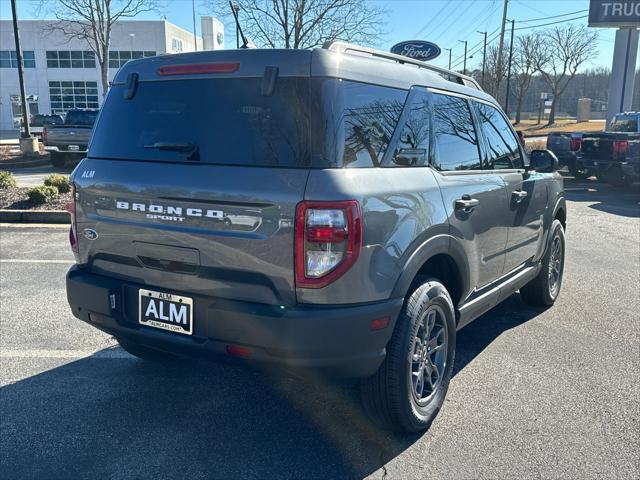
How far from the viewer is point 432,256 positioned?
10.2 feet

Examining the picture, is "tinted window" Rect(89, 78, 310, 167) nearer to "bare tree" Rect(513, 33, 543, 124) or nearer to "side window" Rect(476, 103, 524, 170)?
"side window" Rect(476, 103, 524, 170)

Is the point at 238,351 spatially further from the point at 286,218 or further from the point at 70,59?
the point at 70,59

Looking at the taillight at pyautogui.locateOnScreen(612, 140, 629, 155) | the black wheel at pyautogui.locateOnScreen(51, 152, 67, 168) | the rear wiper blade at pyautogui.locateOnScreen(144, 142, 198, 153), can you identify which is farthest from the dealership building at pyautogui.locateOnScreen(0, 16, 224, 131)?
the rear wiper blade at pyautogui.locateOnScreen(144, 142, 198, 153)

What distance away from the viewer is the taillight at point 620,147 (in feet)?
48.8

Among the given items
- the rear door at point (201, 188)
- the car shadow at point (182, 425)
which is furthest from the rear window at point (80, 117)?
the rear door at point (201, 188)

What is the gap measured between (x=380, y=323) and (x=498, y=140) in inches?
89.1

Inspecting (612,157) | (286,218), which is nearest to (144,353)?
(286,218)

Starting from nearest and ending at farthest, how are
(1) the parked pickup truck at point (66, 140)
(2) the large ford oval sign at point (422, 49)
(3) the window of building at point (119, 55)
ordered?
(2) the large ford oval sign at point (422, 49)
(1) the parked pickup truck at point (66, 140)
(3) the window of building at point (119, 55)

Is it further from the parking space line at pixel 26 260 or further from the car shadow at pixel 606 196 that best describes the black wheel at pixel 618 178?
the parking space line at pixel 26 260

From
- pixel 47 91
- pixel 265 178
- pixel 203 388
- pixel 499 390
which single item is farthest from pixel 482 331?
pixel 47 91

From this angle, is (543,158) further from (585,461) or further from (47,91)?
(47,91)

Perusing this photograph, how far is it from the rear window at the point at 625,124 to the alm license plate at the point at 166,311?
1820cm

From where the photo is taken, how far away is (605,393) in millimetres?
3682

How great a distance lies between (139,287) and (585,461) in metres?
2.47
